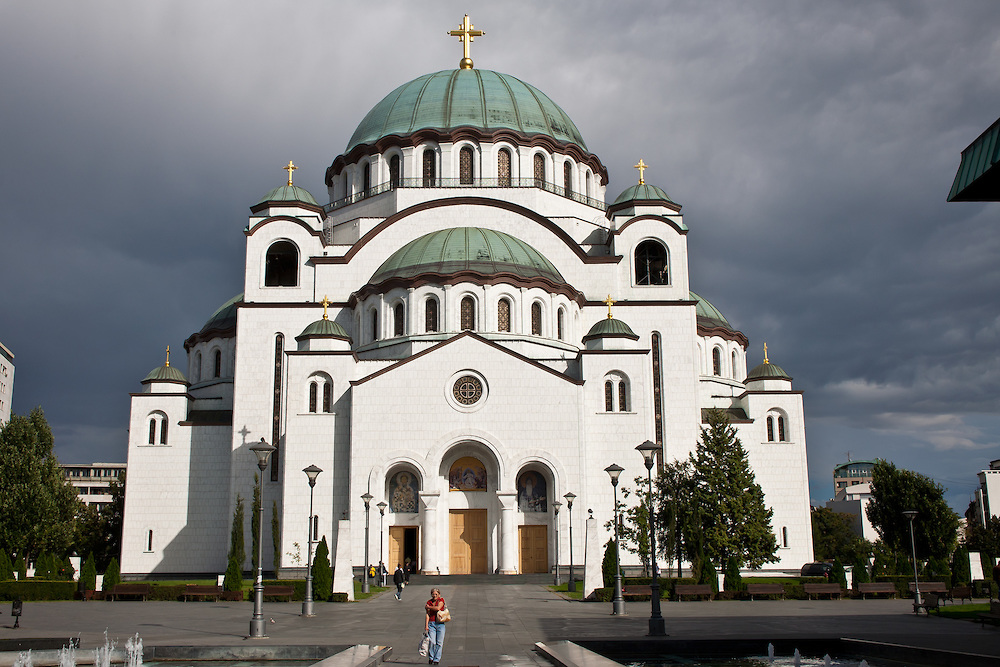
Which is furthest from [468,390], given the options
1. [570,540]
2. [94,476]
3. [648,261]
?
[94,476]

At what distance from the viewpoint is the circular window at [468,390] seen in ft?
117

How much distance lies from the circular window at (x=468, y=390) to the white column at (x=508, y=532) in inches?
143

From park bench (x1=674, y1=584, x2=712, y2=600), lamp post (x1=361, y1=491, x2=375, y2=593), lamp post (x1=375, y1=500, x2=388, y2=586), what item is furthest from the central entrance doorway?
park bench (x1=674, y1=584, x2=712, y2=600)

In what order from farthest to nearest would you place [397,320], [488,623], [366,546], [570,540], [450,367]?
[397,320], [450,367], [570,540], [366,546], [488,623]

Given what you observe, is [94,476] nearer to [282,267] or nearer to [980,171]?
[282,267]

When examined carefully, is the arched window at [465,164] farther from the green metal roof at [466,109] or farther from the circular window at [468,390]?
the circular window at [468,390]

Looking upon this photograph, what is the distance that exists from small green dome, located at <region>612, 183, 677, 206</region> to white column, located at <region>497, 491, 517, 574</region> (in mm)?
15535

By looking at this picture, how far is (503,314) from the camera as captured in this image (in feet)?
126

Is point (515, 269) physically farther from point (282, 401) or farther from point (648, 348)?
point (282, 401)

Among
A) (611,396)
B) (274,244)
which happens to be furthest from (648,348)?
(274,244)

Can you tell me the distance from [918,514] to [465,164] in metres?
28.2

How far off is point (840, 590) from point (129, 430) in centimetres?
2895

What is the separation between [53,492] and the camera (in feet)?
138

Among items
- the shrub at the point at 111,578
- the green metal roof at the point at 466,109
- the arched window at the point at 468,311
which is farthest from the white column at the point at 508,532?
the green metal roof at the point at 466,109
